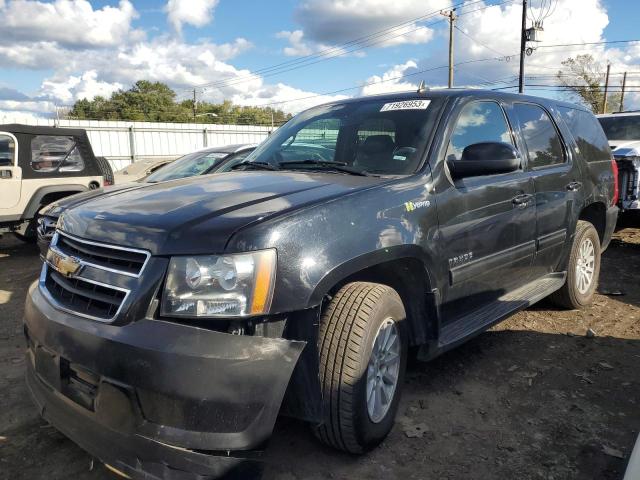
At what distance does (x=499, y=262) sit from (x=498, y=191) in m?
0.49

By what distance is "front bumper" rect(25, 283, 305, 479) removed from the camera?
6.53ft

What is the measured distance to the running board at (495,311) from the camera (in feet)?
10.4

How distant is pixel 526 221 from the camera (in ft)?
12.6

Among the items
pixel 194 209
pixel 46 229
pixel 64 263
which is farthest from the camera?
pixel 46 229

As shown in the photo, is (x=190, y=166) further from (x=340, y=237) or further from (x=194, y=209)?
(x=340, y=237)

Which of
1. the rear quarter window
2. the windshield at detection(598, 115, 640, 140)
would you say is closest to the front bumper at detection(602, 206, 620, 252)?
the rear quarter window

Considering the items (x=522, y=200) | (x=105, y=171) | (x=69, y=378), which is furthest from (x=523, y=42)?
(x=69, y=378)

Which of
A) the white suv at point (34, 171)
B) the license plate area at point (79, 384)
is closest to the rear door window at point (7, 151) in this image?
the white suv at point (34, 171)

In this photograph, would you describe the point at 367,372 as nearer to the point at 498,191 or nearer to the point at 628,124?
the point at 498,191

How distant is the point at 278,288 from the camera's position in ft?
7.13

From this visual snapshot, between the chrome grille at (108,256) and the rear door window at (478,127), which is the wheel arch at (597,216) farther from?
the chrome grille at (108,256)

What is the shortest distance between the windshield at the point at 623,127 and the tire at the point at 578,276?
496cm

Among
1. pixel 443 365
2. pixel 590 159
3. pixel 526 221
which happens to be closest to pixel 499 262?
pixel 526 221

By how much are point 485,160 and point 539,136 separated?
145cm
